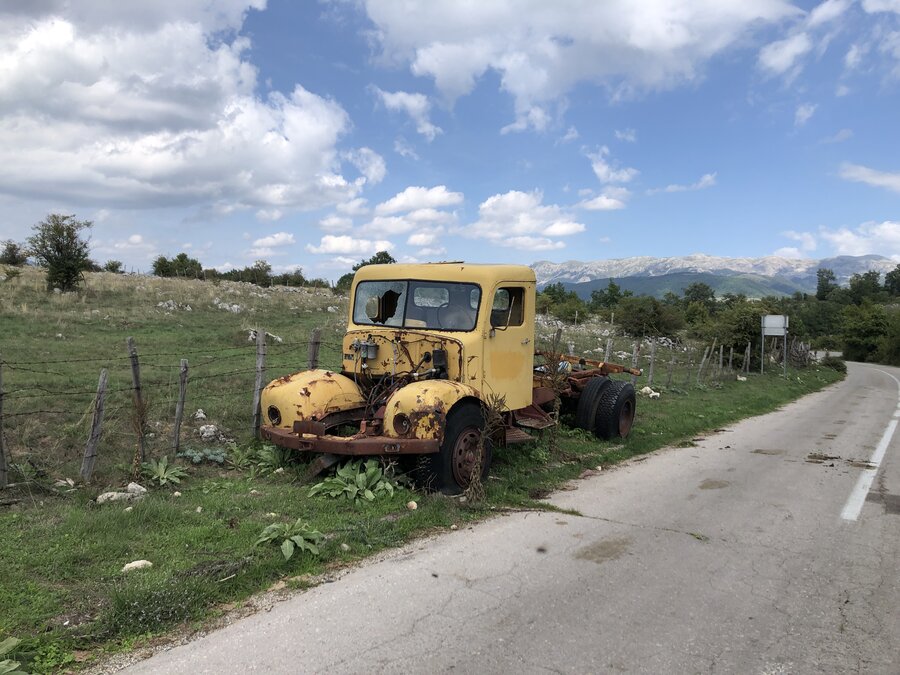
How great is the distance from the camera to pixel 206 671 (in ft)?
11.0

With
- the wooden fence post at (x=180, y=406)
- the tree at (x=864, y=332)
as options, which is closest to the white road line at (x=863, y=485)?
the wooden fence post at (x=180, y=406)

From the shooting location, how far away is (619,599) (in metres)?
4.34

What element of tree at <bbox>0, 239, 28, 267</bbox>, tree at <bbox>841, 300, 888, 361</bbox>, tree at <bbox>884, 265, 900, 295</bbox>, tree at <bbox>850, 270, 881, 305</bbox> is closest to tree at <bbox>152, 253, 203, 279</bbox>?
tree at <bbox>0, 239, 28, 267</bbox>

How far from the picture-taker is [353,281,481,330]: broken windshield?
7363 mm

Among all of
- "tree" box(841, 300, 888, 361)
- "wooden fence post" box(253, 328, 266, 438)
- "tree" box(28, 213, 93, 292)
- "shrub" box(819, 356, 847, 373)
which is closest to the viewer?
"wooden fence post" box(253, 328, 266, 438)

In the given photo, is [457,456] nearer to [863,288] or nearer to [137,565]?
[137,565]

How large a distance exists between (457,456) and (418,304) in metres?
2.01

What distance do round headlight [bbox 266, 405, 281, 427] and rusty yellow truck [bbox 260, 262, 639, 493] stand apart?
0.04 feet

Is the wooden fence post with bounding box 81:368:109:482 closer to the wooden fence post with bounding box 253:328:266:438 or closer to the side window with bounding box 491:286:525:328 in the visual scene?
the wooden fence post with bounding box 253:328:266:438

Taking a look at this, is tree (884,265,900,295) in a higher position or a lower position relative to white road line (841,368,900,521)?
higher

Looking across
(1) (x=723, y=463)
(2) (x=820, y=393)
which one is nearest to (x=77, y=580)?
(1) (x=723, y=463)

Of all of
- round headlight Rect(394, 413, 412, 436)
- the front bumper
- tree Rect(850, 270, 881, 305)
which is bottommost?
the front bumper

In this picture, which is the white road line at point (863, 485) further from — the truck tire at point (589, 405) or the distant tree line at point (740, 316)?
the distant tree line at point (740, 316)

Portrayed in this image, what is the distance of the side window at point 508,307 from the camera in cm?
752
